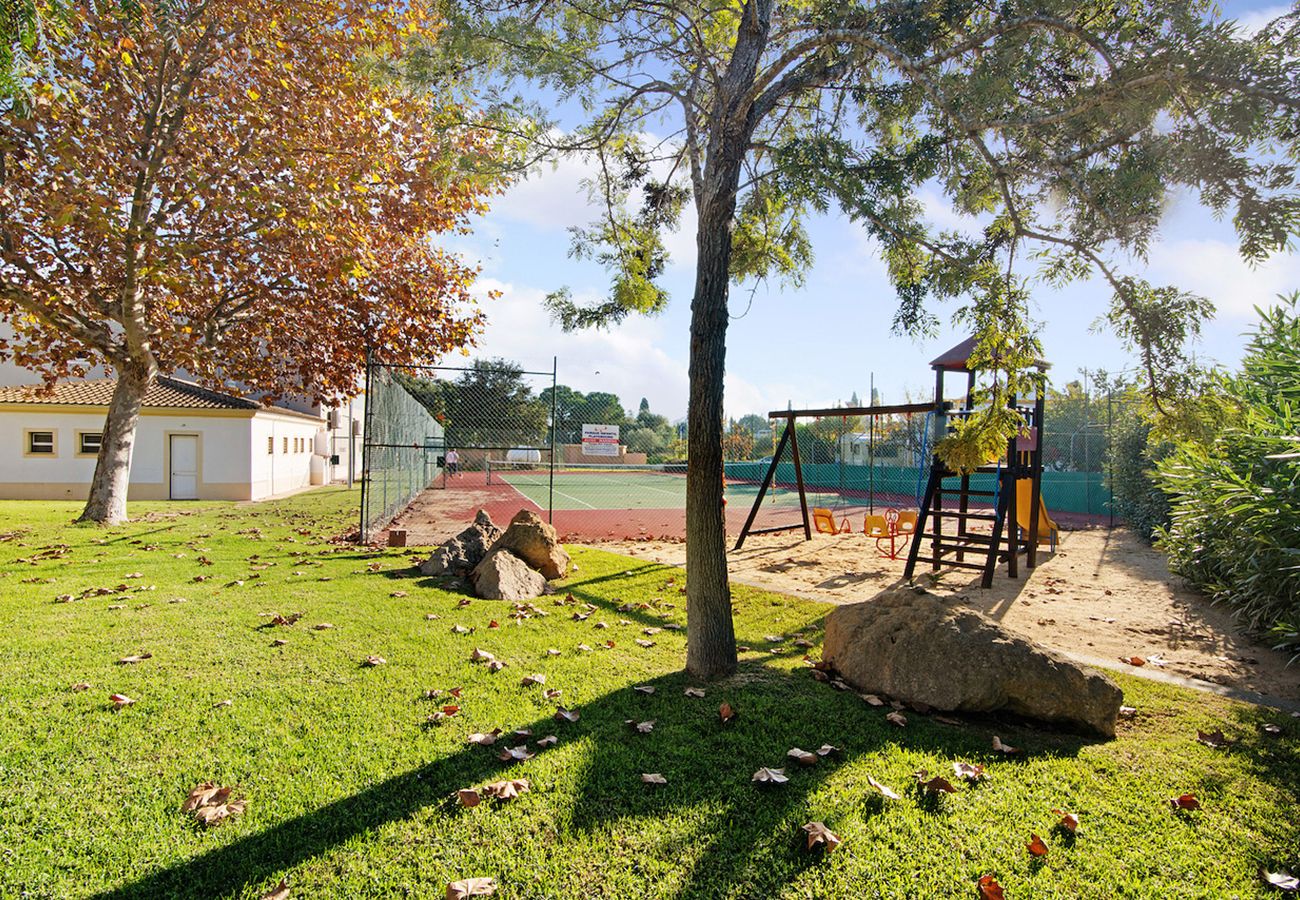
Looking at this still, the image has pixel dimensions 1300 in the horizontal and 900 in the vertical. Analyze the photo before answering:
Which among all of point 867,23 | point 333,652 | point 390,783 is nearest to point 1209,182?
point 867,23

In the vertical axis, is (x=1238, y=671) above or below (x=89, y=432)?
below

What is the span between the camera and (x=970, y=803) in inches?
116

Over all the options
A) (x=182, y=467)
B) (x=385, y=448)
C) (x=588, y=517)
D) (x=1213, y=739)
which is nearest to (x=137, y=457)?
(x=182, y=467)

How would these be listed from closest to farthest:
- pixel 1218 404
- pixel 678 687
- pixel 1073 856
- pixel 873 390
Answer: pixel 1073 856 → pixel 1218 404 → pixel 678 687 → pixel 873 390

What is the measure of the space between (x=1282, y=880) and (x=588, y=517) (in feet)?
53.4

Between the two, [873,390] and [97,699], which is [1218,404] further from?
[873,390]

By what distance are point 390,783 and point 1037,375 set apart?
4.19m

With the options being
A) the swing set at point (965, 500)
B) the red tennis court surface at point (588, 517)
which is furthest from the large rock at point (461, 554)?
the swing set at point (965, 500)

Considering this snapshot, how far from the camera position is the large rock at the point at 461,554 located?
7777 millimetres

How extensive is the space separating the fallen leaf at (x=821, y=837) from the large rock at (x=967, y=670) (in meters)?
1.63

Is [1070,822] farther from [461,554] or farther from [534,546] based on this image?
[461,554]

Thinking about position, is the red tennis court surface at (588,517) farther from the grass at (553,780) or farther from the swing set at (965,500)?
the grass at (553,780)

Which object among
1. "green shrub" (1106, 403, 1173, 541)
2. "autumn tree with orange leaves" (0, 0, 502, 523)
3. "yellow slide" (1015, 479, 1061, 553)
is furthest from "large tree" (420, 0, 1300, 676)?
"green shrub" (1106, 403, 1173, 541)

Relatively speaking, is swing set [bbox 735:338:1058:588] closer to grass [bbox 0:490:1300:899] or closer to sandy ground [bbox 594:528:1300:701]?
sandy ground [bbox 594:528:1300:701]
